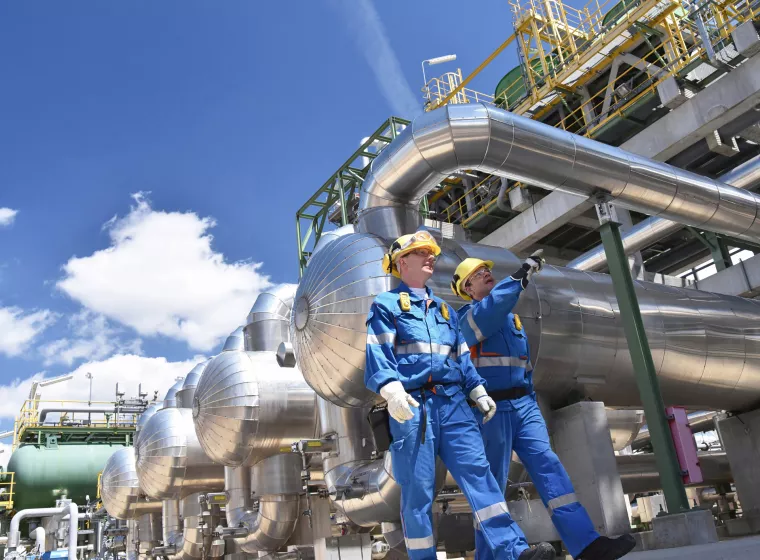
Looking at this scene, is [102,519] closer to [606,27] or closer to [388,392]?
[606,27]

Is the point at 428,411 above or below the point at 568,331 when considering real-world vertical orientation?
below

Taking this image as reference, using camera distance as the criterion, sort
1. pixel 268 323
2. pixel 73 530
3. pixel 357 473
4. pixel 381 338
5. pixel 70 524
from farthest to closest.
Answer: pixel 70 524 → pixel 73 530 → pixel 268 323 → pixel 357 473 → pixel 381 338

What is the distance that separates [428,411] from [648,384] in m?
2.54

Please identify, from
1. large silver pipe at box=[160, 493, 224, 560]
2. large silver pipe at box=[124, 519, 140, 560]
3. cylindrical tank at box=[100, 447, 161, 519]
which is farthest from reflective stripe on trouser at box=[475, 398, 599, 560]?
large silver pipe at box=[124, 519, 140, 560]

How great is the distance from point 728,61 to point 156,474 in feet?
37.6

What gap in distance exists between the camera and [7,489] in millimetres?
21984

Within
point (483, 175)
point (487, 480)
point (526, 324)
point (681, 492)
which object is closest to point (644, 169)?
point (526, 324)

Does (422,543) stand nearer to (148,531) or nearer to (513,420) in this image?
(513,420)

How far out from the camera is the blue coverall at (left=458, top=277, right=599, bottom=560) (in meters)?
3.50

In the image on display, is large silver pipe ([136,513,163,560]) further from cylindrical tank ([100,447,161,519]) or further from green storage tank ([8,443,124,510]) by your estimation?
green storage tank ([8,443,124,510])

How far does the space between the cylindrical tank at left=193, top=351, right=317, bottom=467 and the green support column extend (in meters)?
4.40

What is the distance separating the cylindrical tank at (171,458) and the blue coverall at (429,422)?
26.8ft

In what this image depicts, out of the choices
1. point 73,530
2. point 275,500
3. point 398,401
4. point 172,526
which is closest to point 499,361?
point 398,401

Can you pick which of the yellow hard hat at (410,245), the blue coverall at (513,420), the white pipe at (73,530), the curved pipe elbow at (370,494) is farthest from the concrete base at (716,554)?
the white pipe at (73,530)
